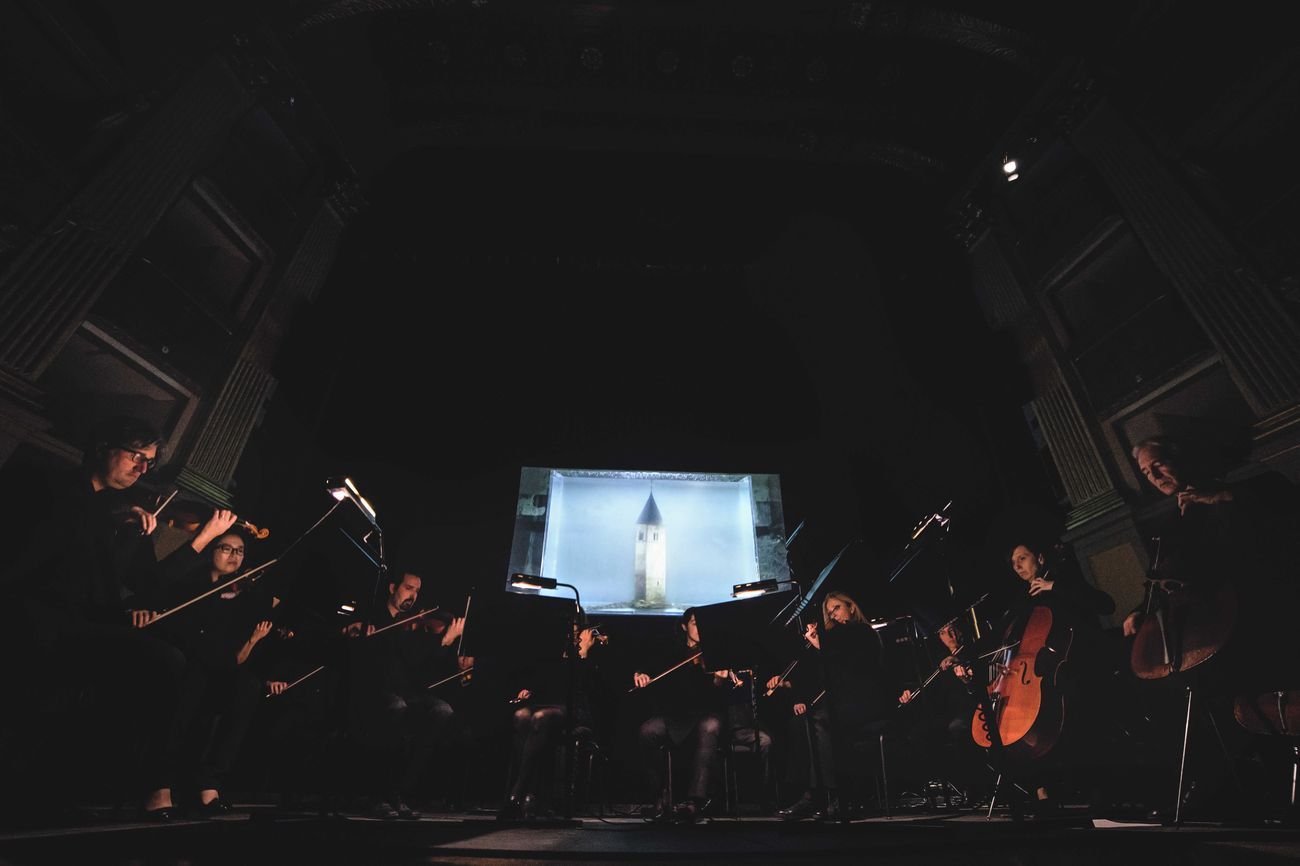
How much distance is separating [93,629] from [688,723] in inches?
170

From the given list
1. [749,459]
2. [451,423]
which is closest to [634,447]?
[749,459]

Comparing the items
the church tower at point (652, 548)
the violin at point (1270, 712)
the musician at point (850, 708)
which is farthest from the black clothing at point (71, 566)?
the violin at point (1270, 712)

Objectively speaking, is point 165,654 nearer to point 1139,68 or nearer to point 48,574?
point 48,574

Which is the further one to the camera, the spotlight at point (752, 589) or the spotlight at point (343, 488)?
the spotlight at point (752, 589)

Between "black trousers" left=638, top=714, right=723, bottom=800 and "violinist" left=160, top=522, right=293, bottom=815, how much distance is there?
3.34m

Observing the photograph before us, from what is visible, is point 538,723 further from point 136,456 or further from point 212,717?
point 136,456

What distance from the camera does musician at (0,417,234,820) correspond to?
2826 mm

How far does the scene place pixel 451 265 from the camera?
9336 millimetres

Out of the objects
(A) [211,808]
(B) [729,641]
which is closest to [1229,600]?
(B) [729,641]

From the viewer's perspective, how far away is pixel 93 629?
2926mm

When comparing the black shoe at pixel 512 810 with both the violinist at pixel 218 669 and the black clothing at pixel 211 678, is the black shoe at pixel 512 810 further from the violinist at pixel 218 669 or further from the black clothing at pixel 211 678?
the black clothing at pixel 211 678

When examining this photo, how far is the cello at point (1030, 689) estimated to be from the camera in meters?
4.12

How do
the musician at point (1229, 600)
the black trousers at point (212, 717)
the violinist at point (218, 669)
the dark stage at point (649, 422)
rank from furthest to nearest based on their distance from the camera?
the violinist at point (218, 669) → the black trousers at point (212, 717) → the dark stage at point (649, 422) → the musician at point (1229, 600)

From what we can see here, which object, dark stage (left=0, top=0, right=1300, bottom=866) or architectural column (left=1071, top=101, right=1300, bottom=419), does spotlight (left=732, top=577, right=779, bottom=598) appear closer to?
dark stage (left=0, top=0, right=1300, bottom=866)
